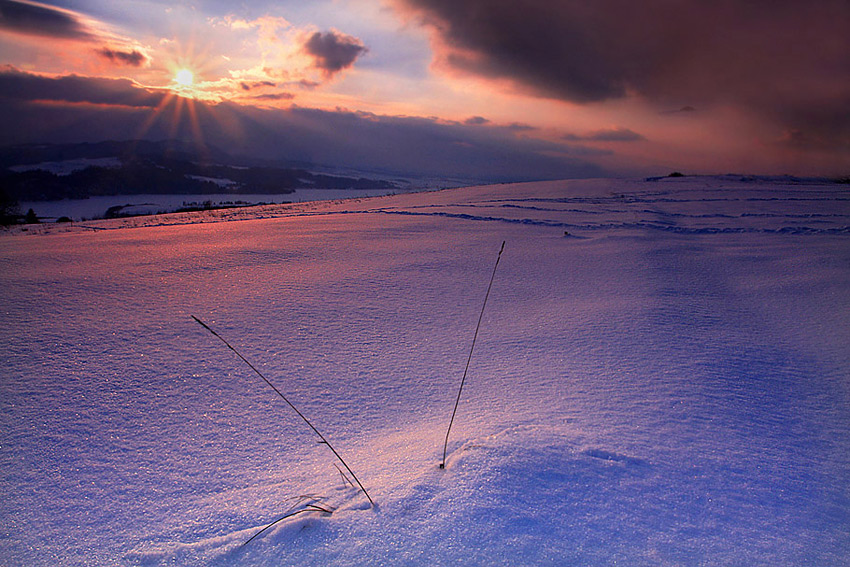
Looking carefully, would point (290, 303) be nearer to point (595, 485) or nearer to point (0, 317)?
point (0, 317)

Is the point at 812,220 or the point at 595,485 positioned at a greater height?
the point at 812,220

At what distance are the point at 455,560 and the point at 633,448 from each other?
Result: 28.2 inches

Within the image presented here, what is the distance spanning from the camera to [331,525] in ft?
3.53

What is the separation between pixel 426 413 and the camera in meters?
1.62

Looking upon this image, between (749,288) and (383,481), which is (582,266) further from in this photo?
(383,481)

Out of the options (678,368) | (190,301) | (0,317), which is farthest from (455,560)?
(0,317)

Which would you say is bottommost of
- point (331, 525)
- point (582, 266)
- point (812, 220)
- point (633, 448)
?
point (331, 525)

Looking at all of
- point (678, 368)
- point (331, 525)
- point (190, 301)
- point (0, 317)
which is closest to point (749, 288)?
point (678, 368)

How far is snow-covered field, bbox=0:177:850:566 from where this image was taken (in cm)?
105

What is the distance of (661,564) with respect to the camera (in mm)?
957

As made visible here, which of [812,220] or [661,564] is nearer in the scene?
[661,564]

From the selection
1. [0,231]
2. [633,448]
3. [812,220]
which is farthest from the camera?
[0,231]

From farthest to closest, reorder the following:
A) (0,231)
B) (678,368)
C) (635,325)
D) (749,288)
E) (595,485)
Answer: (0,231), (749,288), (635,325), (678,368), (595,485)

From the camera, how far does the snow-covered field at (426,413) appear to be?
3.45 feet
